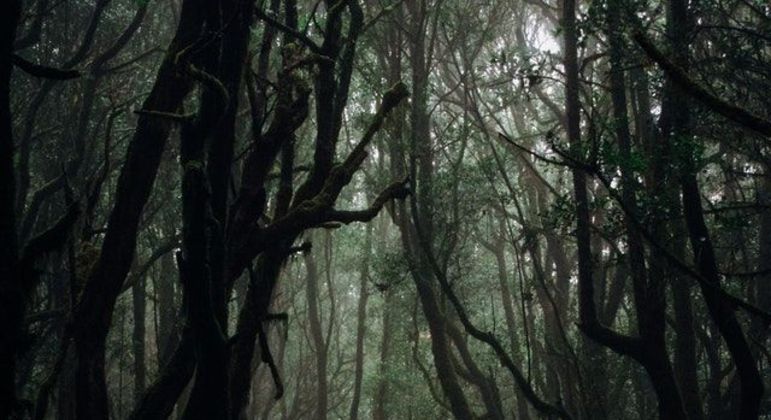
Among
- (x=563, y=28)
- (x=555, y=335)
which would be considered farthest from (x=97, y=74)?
(x=555, y=335)

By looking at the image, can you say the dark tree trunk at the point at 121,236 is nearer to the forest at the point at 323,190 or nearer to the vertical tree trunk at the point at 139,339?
the forest at the point at 323,190

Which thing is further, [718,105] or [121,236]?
[121,236]

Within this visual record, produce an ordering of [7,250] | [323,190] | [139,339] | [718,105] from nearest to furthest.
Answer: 1. [718,105]
2. [7,250]
3. [323,190]
4. [139,339]

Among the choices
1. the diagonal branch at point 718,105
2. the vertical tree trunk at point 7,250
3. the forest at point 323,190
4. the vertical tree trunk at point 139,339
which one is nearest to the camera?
the diagonal branch at point 718,105

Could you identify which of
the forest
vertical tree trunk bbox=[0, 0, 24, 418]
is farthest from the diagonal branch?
vertical tree trunk bbox=[0, 0, 24, 418]

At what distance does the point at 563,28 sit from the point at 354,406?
1284 centimetres

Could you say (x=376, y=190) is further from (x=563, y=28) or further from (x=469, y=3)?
(x=563, y=28)

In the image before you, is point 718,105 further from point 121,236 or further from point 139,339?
point 139,339

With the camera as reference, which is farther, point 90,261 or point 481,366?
point 481,366

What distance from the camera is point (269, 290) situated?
553 cm

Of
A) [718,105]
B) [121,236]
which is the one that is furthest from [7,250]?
[718,105]

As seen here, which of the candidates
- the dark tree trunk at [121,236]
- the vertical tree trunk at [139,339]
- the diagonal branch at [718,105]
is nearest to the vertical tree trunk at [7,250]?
the dark tree trunk at [121,236]

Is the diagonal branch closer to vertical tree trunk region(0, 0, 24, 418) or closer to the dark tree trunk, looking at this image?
vertical tree trunk region(0, 0, 24, 418)

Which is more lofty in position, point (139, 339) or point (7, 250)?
point (139, 339)
